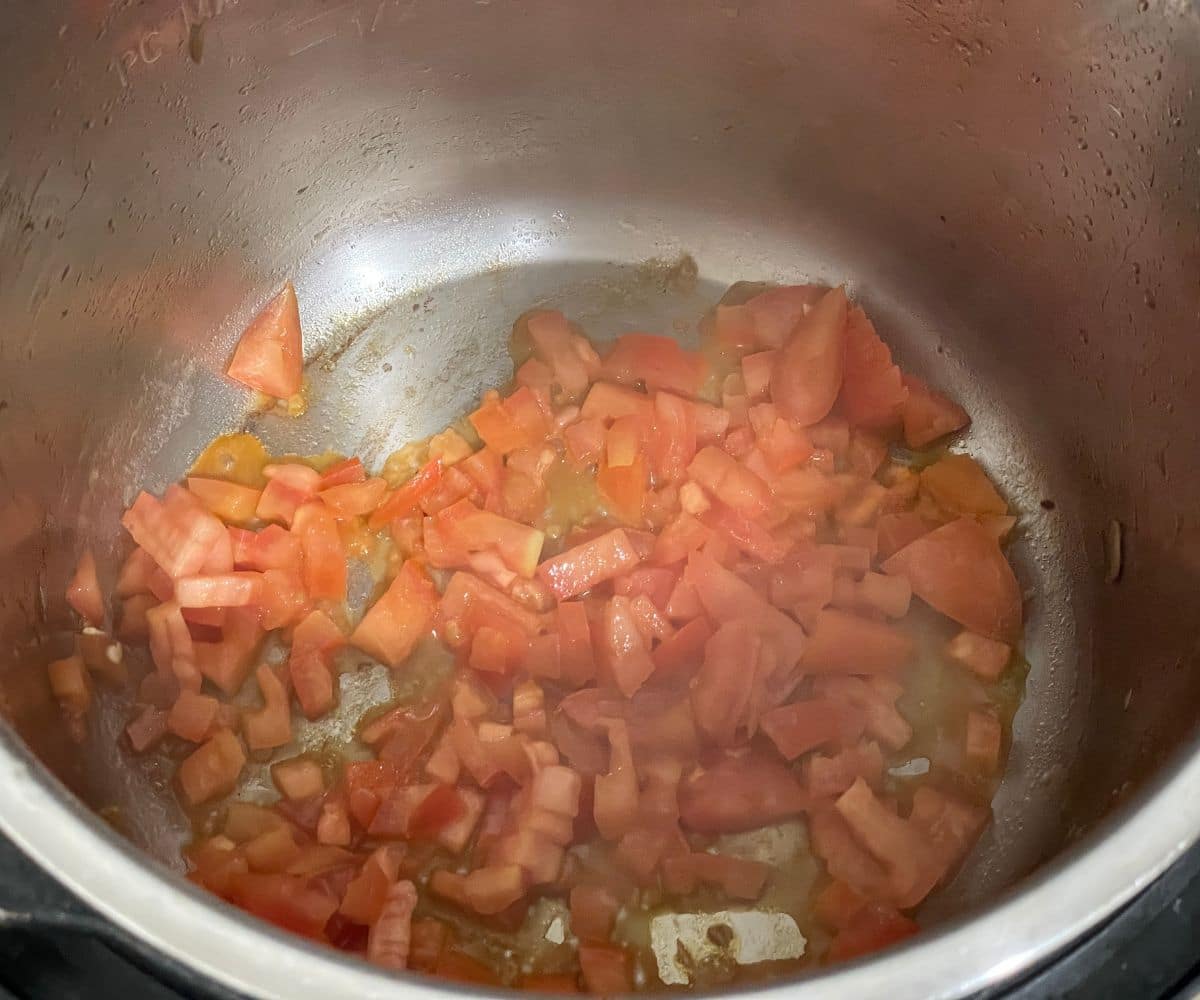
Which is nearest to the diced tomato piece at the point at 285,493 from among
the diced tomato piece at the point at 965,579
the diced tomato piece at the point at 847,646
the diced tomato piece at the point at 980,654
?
the diced tomato piece at the point at 847,646

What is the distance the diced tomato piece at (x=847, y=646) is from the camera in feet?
5.29

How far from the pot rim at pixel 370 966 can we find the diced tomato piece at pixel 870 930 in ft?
1.36

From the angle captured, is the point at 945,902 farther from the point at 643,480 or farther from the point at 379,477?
the point at 379,477

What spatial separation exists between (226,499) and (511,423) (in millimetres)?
529

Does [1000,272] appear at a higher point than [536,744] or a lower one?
higher

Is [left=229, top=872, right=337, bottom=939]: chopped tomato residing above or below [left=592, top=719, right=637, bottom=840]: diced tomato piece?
below

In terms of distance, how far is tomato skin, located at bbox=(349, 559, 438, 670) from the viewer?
1630mm

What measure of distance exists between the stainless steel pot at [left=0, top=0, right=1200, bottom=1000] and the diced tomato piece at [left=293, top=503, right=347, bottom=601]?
217 millimetres

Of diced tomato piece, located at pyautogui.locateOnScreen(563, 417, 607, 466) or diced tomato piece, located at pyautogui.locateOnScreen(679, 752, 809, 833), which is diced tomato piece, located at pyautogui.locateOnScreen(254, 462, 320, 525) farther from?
diced tomato piece, located at pyautogui.locateOnScreen(679, 752, 809, 833)

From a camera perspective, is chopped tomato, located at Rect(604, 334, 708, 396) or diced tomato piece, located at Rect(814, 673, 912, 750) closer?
diced tomato piece, located at Rect(814, 673, 912, 750)

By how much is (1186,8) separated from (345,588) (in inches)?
62.3

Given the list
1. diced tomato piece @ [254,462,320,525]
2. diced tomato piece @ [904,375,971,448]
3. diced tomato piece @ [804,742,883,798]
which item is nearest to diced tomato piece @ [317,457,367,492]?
diced tomato piece @ [254,462,320,525]

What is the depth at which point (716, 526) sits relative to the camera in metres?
1.73

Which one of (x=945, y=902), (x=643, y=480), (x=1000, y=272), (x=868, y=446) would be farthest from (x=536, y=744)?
(x=1000, y=272)
